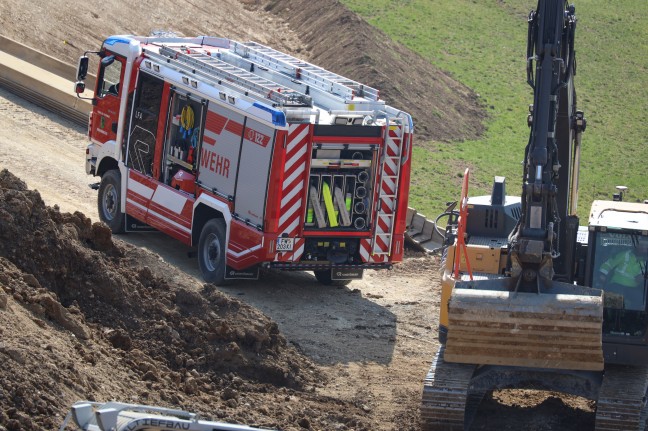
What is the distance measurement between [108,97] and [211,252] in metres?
3.89

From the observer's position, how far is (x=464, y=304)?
13.5 metres

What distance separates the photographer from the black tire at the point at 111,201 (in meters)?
22.3

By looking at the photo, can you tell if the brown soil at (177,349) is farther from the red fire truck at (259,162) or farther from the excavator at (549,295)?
the red fire truck at (259,162)

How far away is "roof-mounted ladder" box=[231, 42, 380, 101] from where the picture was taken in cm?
2071

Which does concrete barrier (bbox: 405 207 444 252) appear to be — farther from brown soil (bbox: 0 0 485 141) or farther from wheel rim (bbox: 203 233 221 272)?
brown soil (bbox: 0 0 485 141)

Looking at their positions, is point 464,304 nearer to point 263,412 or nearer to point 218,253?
point 263,412

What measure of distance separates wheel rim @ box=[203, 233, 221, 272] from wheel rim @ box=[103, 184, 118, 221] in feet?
9.10

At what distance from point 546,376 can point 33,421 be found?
615 cm

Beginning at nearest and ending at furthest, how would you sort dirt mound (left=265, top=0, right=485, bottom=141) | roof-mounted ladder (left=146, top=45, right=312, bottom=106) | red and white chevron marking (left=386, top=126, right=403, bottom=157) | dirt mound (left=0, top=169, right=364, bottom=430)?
dirt mound (left=0, top=169, right=364, bottom=430) → roof-mounted ladder (left=146, top=45, right=312, bottom=106) → red and white chevron marking (left=386, top=126, right=403, bottom=157) → dirt mound (left=265, top=0, right=485, bottom=141)

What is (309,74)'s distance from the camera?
844 inches

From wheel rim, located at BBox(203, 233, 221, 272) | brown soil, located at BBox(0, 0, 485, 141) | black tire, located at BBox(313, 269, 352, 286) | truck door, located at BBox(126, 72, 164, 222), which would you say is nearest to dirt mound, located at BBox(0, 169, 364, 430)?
wheel rim, located at BBox(203, 233, 221, 272)

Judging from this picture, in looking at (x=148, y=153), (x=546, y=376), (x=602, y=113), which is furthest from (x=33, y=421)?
(x=602, y=113)

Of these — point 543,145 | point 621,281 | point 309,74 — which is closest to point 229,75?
→ point 309,74

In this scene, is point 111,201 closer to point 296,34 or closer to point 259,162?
point 259,162
